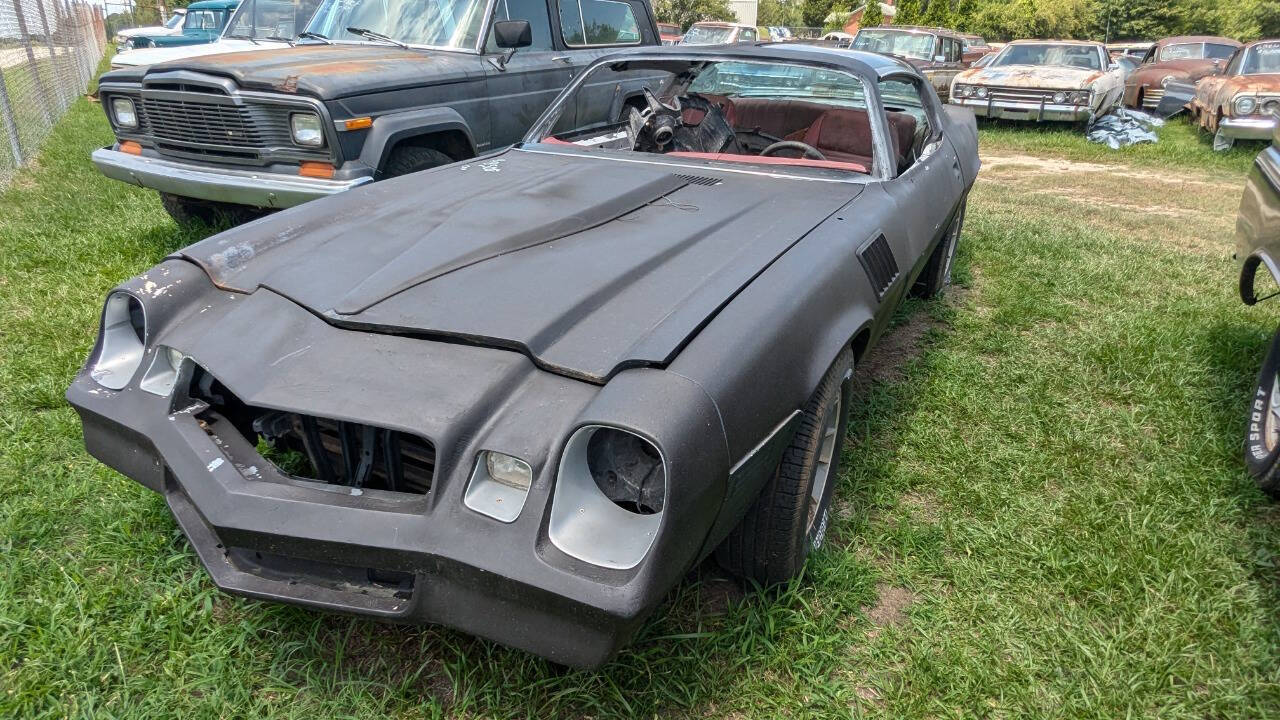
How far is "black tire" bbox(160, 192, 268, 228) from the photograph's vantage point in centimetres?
525

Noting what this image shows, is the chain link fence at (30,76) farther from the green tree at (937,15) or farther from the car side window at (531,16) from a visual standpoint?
the green tree at (937,15)

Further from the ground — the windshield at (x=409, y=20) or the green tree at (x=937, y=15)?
the windshield at (x=409, y=20)

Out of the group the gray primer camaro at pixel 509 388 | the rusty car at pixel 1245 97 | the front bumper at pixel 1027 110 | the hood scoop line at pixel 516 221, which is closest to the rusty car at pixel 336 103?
the gray primer camaro at pixel 509 388

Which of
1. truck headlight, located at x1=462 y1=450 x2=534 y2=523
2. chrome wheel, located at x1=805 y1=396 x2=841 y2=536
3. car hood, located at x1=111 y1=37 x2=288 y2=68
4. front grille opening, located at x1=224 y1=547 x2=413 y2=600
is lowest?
chrome wheel, located at x1=805 y1=396 x2=841 y2=536

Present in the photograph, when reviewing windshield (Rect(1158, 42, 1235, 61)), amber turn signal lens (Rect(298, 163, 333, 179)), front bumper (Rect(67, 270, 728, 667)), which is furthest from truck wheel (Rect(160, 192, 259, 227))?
windshield (Rect(1158, 42, 1235, 61))

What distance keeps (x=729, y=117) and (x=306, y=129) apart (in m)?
2.22

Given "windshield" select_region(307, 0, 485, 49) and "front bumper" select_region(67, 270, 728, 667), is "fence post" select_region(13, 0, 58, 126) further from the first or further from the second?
"front bumper" select_region(67, 270, 728, 667)

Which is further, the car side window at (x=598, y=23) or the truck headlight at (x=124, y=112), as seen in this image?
the car side window at (x=598, y=23)

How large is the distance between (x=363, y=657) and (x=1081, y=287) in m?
4.59

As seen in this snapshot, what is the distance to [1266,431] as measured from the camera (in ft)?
9.32

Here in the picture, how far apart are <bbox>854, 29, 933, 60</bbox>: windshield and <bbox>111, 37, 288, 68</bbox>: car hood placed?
31.9 feet

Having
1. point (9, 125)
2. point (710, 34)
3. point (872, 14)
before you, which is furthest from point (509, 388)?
point (872, 14)

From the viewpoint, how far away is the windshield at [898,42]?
13023 mm

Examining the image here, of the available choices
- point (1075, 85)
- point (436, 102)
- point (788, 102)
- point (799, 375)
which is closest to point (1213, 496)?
point (799, 375)
